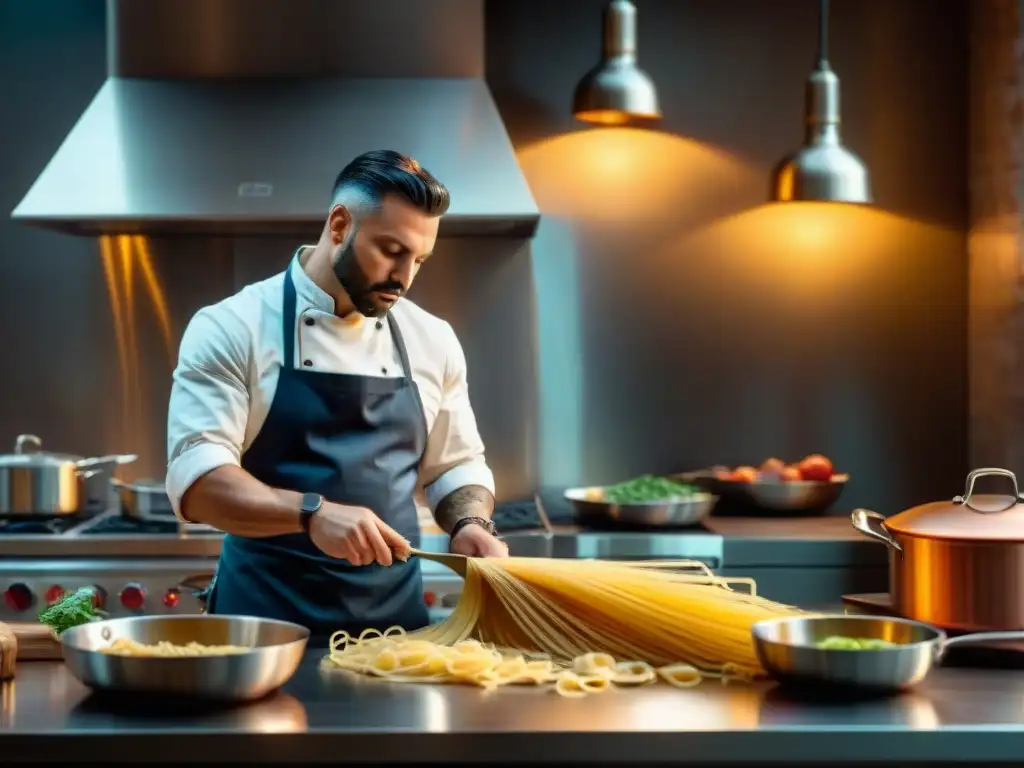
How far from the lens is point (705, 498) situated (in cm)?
394

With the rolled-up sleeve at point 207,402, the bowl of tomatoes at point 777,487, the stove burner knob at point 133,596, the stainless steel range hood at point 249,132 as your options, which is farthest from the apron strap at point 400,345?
the bowl of tomatoes at point 777,487

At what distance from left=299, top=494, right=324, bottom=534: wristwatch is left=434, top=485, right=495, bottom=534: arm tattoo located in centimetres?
44

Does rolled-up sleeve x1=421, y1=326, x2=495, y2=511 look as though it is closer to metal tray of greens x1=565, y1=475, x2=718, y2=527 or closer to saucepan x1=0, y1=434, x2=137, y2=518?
metal tray of greens x1=565, y1=475, x2=718, y2=527

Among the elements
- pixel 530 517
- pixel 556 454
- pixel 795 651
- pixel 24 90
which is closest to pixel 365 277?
pixel 795 651

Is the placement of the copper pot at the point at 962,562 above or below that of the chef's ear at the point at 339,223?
below

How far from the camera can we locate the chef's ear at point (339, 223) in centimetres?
261

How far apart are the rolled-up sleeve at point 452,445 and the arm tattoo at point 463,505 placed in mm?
24

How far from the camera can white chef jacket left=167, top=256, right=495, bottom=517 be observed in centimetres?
251

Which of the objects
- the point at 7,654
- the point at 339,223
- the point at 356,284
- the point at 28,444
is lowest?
the point at 7,654

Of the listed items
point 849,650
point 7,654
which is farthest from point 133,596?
point 849,650

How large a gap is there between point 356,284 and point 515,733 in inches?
44.2

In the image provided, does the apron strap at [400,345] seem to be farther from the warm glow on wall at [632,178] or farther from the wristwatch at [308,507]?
the warm glow on wall at [632,178]

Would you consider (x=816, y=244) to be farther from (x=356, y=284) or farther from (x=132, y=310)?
(x=356, y=284)

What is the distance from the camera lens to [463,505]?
9.02 ft
